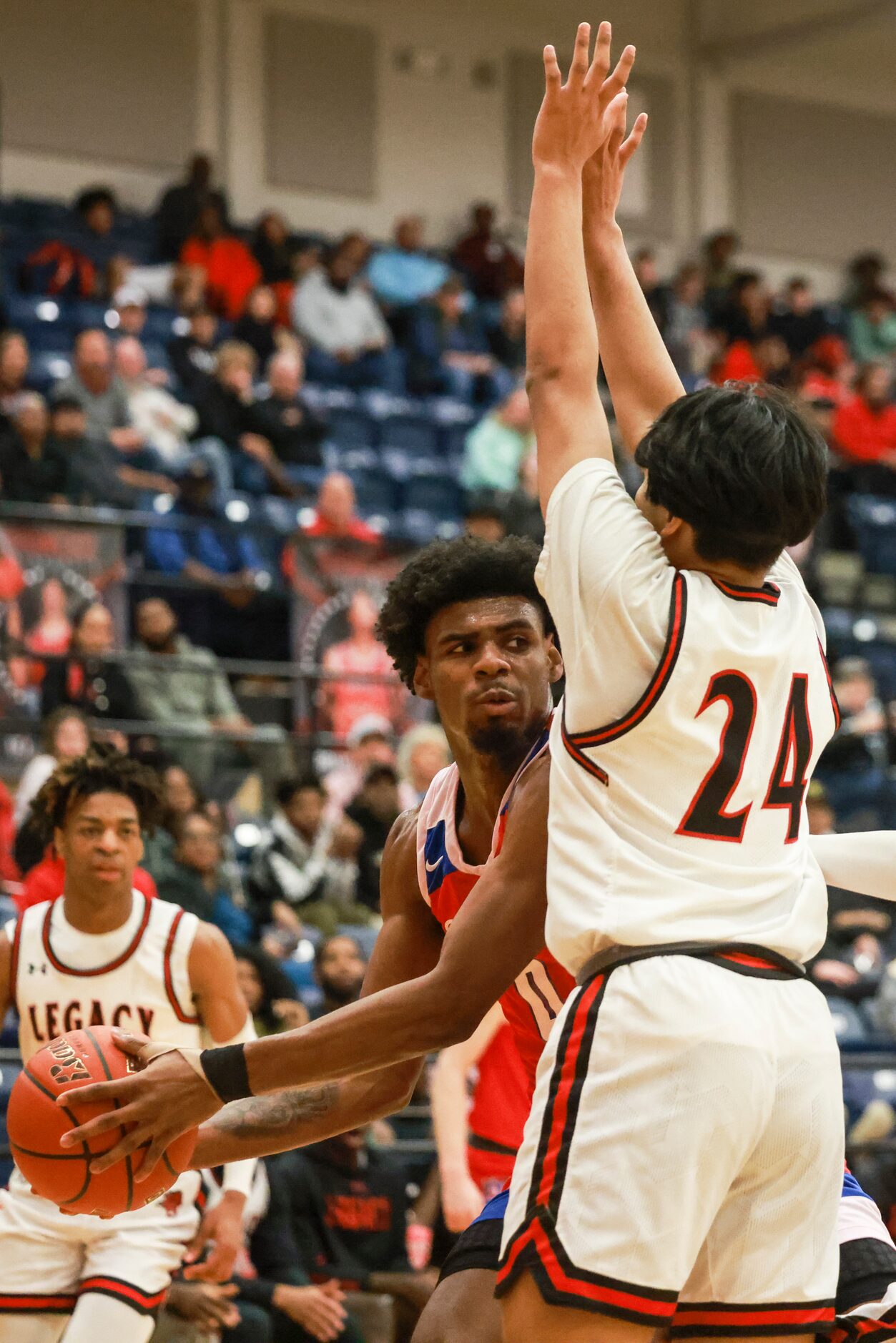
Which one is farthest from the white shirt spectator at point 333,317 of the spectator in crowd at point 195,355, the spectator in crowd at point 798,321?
the spectator in crowd at point 798,321

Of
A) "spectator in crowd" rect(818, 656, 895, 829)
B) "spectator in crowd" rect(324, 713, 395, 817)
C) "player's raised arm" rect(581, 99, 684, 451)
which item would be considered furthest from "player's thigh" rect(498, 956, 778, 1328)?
"spectator in crowd" rect(818, 656, 895, 829)

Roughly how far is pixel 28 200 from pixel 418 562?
1123 centimetres

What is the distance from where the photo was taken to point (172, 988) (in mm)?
5098

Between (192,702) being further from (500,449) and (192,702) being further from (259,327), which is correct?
(259,327)

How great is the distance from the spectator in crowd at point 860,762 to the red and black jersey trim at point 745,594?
7.84 m

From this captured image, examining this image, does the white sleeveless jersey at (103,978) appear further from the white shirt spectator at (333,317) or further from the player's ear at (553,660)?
the white shirt spectator at (333,317)

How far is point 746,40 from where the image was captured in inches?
712

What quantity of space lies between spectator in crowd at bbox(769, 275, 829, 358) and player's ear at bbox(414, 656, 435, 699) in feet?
45.2

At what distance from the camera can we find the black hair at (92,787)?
529 cm

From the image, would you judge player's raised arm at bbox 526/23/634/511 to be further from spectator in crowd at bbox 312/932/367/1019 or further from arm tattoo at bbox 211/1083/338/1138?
spectator in crowd at bbox 312/932/367/1019

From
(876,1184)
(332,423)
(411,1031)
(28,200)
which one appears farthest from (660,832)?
(28,200)

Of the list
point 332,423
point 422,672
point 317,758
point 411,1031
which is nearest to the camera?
point 411,1031

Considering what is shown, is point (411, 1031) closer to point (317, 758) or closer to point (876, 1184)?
point (876, 1184)

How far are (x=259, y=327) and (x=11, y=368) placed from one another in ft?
8.83
